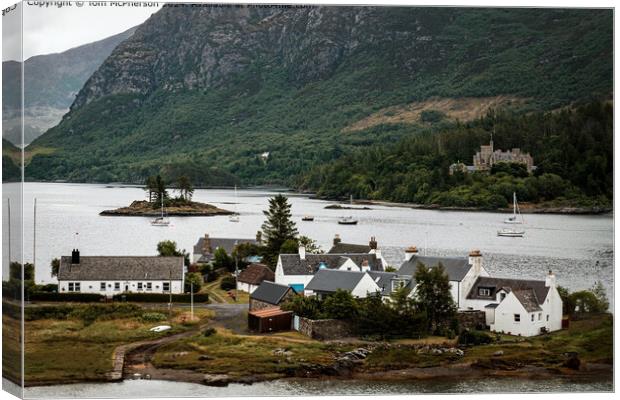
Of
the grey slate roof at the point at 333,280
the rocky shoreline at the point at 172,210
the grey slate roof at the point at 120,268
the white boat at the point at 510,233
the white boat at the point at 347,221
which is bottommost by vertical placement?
the grey slate roof at the point at 333,280

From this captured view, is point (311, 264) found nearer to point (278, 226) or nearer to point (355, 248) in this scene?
point (355, 248)

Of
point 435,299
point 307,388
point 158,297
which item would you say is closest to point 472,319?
point 435,299

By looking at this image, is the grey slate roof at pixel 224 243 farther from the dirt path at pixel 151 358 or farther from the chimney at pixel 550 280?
the chimney at pixel 550 280

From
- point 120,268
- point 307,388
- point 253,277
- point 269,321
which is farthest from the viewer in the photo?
point 253,277

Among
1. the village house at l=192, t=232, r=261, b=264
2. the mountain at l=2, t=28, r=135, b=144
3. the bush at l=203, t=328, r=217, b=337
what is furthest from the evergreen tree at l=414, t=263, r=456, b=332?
the village house at l=192, t=232, r=261, b=264

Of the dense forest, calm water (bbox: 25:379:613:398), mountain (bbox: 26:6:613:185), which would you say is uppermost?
mountain (bbox: 26:6:613:185)

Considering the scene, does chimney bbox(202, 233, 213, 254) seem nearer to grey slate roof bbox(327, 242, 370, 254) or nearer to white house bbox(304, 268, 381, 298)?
grey slate roof bbox(327, 242, 370, 254)

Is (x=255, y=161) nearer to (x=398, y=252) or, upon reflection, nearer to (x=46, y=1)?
(x=398, y=252)

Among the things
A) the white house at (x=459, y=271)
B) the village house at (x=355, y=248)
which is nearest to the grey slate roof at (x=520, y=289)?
the white house at (x=459, y=271)
